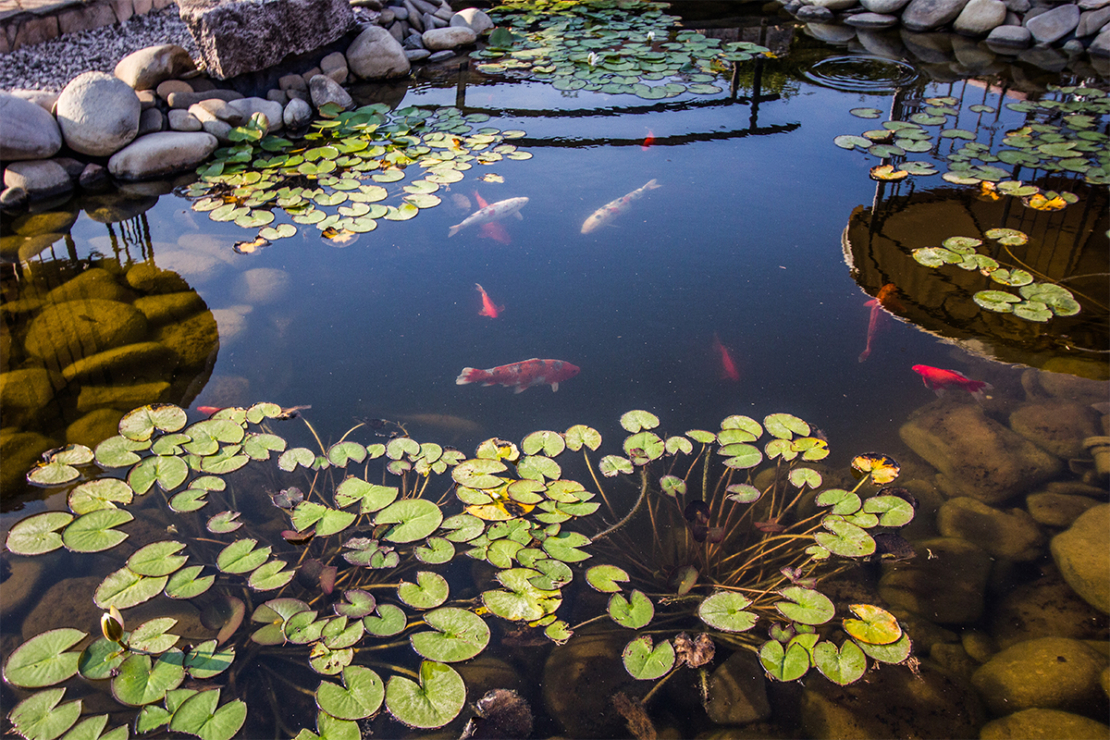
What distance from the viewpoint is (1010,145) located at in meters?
4.18

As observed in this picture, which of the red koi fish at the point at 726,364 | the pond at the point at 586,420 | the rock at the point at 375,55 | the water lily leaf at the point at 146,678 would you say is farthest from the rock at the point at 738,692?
the rock at the point at 375,55

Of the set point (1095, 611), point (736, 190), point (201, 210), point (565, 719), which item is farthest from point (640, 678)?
point (201, 210)

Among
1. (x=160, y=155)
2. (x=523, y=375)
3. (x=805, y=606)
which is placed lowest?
(x=805, y=606)

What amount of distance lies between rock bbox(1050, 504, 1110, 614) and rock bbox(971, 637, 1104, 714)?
192 millimetres

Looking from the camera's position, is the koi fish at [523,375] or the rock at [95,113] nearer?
the koi fish at [523,375]

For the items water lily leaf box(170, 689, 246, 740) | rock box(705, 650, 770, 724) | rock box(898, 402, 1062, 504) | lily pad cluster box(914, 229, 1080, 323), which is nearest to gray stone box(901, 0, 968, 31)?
lily pad cluster box(914, 229, 1080, 323)

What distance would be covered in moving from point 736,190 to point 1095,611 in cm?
274

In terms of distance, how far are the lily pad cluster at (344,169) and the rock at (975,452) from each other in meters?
2.79

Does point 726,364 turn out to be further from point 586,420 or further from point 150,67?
point 150,67

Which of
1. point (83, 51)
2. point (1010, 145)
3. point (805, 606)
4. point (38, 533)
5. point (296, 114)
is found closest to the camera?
point (805, 606)

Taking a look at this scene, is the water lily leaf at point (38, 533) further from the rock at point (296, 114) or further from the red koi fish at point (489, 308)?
the rock at point (296, 114)

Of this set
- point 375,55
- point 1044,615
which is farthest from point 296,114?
point 1044,615

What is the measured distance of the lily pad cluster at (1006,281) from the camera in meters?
2.83

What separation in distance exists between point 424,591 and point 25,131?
3934 millimetres
